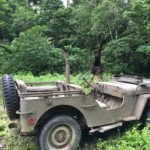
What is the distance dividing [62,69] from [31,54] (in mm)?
2050

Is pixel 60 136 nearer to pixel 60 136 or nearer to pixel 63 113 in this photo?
pixel 60 136

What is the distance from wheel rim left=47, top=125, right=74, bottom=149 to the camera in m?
3.66

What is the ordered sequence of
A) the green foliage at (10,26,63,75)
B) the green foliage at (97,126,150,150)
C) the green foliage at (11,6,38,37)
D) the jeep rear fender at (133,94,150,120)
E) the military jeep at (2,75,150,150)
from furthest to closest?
the green foliage at (11,6,38,37)
the green foliage at (10,26,63,75)
the jeep rear fender at (133,94,150,120)
the military jeep at (2,75,150,150)
the green foliage at (97,126,150,150)

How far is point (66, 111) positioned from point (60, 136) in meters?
0.37

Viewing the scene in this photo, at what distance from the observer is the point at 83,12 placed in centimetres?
1412

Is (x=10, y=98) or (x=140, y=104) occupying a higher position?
(x=10, y=98)

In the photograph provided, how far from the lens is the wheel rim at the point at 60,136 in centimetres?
366

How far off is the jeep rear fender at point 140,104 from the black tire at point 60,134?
38.5 inches

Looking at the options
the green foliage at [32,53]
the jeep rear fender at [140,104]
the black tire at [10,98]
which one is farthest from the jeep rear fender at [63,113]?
the green foliage at [32,53]

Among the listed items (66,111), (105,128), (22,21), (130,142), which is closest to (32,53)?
(22,21)

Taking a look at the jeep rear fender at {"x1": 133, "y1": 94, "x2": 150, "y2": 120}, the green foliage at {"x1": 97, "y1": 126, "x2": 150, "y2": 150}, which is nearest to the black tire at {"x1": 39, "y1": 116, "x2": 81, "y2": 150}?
the green foliage at {"x1": 97, "y1": 126, "x2": 150, "y2": 150}

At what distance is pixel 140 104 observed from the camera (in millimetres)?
4016

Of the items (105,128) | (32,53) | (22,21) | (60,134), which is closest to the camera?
(60,134)

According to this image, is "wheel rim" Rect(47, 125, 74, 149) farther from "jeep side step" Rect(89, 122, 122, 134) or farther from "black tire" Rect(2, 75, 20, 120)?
"black tire" Rect(2, 75, 20, 120)
